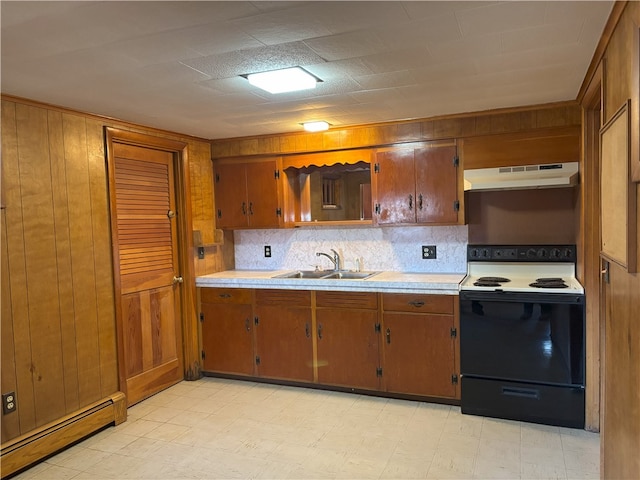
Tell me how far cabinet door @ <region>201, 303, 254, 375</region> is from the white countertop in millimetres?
218

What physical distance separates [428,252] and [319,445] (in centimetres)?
180

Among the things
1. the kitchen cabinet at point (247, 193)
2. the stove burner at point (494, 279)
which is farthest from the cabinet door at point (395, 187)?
the kitchen cabinet at point (247, 193)

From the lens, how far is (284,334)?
3746 mm

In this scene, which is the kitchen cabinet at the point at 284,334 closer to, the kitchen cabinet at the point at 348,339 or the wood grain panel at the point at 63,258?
the kitchen cabinet at the point at 348,339

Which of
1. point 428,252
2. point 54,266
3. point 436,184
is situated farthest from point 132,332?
point 436,184

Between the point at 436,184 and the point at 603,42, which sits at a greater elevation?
the point at 603,42

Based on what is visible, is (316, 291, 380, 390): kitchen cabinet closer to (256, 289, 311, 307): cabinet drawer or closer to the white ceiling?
(256, 289, 311, 307): cabinet drawer

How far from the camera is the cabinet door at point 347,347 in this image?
347 centimetres

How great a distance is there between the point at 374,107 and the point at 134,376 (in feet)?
8.70

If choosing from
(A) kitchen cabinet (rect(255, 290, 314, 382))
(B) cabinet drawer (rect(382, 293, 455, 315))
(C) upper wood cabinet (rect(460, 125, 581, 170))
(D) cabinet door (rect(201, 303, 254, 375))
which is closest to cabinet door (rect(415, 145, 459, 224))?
(C) upper wood cabinet (rect(460, 125, 581, 170))

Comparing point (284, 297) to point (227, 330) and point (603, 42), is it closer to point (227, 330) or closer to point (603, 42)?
point (227, 330)

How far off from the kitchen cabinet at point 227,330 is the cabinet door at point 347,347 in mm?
646

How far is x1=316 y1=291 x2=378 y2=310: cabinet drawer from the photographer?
344cm

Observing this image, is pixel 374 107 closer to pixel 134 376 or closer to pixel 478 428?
pixel 478 428
